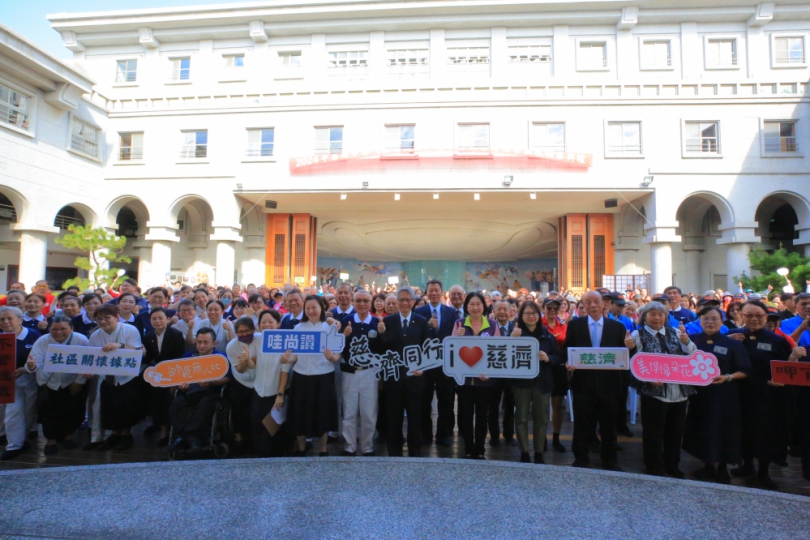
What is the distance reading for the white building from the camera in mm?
15984

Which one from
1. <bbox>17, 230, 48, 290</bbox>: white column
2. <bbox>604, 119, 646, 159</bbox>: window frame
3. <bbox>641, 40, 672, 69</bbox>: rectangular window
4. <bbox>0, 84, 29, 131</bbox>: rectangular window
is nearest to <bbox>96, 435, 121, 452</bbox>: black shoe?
<bbox>17, 230, 48, 290</bbox>: white column

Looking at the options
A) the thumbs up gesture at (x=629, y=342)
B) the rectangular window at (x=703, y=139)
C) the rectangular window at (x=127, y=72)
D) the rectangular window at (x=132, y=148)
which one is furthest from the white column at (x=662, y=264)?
the rectangular window at (x=127, y=72)

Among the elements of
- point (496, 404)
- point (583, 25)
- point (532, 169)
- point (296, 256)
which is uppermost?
point (583, 25)

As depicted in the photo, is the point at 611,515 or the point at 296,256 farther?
the point at 296,256

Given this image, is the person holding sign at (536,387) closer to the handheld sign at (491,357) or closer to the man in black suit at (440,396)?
the handheld sign at (491,357)

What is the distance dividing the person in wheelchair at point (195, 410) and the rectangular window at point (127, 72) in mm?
23794

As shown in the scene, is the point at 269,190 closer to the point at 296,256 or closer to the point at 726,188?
the point at 296,256

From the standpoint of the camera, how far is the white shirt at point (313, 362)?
4387 mm

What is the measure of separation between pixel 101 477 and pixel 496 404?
4.00 metres

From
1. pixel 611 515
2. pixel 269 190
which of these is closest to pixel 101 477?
pixel 611 515

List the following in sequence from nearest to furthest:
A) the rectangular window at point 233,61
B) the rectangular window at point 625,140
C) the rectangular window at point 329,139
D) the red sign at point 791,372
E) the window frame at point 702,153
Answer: the red sign at point 791,372, the window frame at point 702,153, the rectangular window at point 625,140, the rectangular window at point 329,139, the rectangular window at point 233,61

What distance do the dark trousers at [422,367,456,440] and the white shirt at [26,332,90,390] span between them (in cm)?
386

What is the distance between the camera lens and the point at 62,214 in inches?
709

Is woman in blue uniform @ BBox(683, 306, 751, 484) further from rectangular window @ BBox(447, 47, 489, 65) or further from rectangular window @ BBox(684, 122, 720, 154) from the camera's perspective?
rectangular window @ BBox(447, 47, 489, 65)
